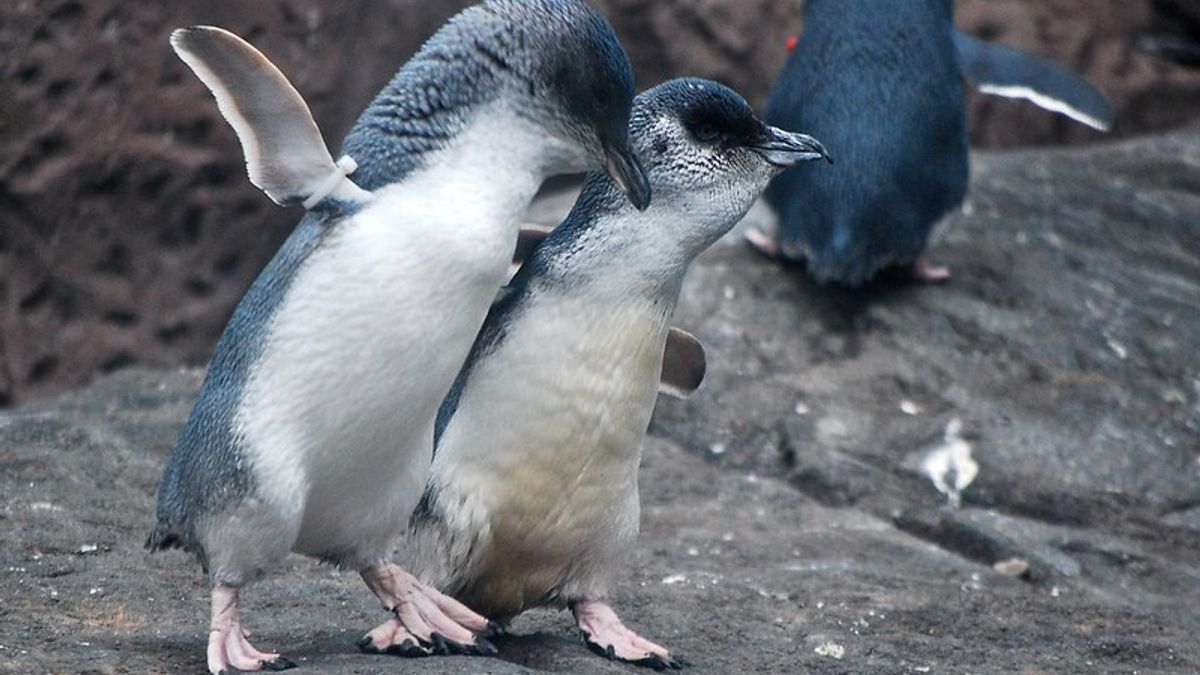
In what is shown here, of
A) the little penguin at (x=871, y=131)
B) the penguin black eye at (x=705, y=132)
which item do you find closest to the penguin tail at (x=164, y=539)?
the penguin black eye at (x=705, y=132)

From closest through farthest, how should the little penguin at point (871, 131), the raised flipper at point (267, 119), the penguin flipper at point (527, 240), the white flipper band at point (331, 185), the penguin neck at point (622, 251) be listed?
the raised flipper at point (267, 119)
the white flipper band at point (331, 185)
the penguin neck at point (622, 251)
the penguin flipper at point (527, 240)
the little penguin at point (871, 131)

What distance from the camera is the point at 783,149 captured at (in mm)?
2988

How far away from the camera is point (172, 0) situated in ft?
17.5

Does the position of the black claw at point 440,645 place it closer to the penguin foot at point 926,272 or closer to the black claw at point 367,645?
the black claw at point 367,645

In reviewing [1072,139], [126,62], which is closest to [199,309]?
[126,62]

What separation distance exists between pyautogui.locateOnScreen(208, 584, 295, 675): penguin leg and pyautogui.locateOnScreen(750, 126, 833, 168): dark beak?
3.76 ft

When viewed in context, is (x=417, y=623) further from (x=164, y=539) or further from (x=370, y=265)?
→ (x=370, y=265)

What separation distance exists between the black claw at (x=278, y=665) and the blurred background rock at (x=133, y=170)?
2913mm

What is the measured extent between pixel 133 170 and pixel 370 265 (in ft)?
10.2

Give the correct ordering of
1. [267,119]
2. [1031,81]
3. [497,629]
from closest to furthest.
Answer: [267,119], [497,629], [1031,81]

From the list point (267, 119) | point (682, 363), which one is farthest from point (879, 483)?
point (267, 119)

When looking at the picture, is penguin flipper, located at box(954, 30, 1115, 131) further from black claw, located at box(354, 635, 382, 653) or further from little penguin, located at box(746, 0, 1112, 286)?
black claw, located at box(354, 635, 382, 653)

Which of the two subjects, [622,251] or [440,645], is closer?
[440,645]

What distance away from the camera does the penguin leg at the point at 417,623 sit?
275 centimetres
